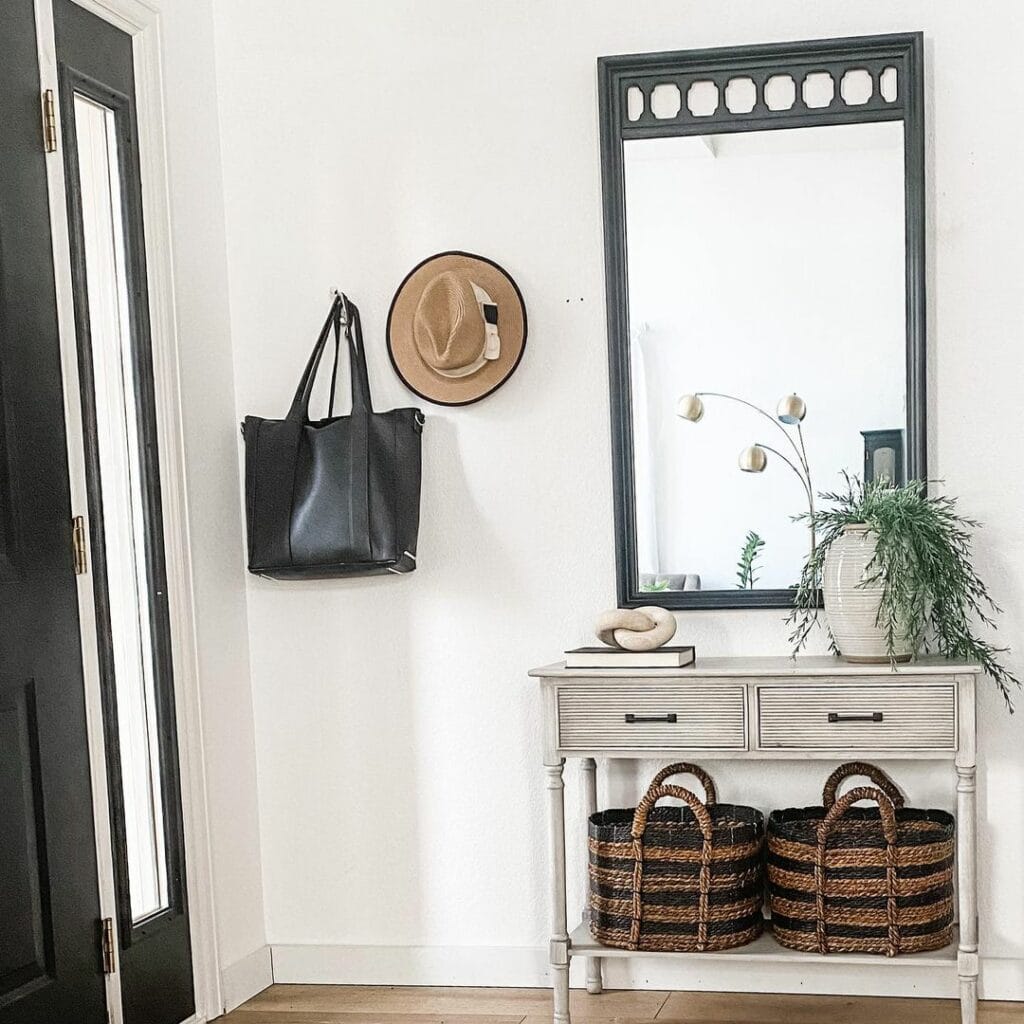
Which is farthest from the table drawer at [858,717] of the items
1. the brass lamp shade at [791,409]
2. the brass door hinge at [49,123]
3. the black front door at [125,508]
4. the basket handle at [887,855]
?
the brass door hinge at [49,123]

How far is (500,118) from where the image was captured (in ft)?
10.5

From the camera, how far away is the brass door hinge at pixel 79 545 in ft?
8.83

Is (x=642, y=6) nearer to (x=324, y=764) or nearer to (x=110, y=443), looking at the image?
(x=110, y=443)

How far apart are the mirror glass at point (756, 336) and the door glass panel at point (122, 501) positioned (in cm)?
106

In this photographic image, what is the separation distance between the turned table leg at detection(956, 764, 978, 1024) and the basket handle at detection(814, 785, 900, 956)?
120 mm

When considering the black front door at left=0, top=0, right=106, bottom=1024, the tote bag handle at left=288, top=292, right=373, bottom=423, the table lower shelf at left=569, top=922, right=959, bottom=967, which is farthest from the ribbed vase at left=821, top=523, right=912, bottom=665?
the black front door at left=0, top=0, right=106, bottom=1024

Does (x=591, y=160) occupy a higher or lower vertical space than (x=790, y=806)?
higher

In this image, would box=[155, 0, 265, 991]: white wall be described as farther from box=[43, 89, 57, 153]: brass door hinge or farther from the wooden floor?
box=[43, 89, 57, 153]: brass door hinge

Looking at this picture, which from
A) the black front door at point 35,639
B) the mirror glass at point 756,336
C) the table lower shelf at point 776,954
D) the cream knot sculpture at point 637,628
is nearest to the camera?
the black front door at point 35,639

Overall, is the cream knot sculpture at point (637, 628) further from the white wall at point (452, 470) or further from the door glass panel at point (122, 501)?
the door glass panel at point (122, 501)

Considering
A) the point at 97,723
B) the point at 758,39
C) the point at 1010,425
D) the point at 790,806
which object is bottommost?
the point at 790,806

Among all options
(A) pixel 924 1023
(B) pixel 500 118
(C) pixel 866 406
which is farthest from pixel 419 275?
(A) pixel 924 1023

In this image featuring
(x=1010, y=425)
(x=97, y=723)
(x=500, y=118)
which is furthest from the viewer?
(x=500, y=118)

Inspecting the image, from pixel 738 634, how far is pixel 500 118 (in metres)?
1.25
